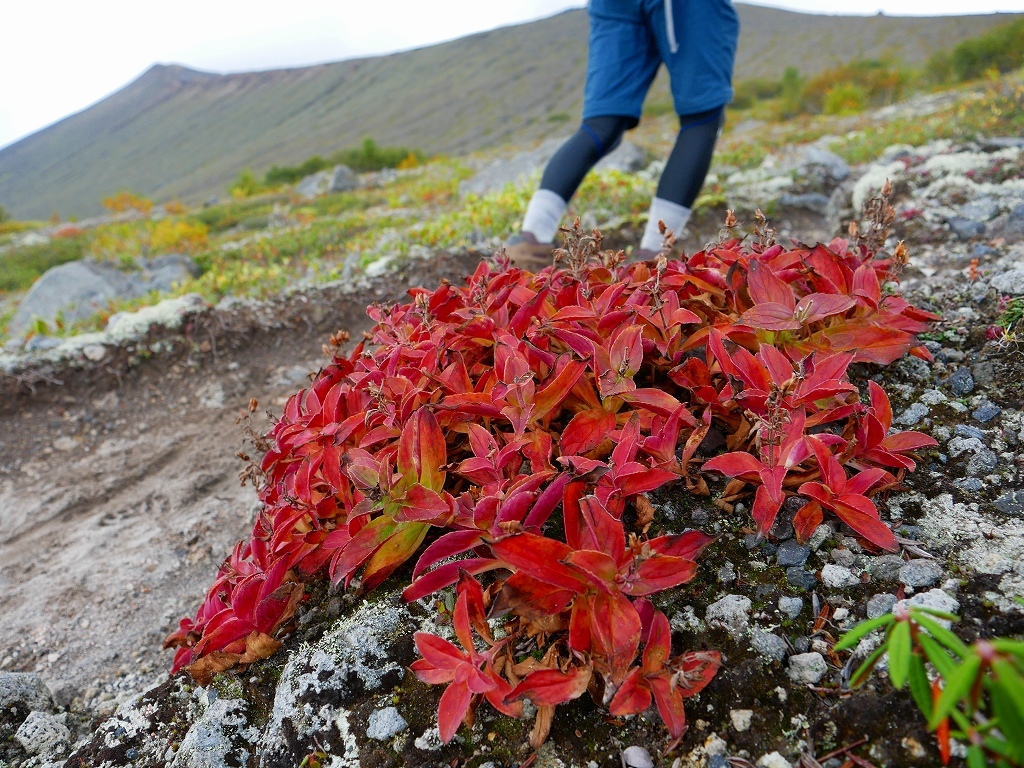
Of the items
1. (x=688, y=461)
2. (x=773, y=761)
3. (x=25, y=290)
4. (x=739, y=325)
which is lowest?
(x=773, y=761)

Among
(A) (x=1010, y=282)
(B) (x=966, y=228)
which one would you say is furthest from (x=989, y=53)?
(A) (x=1010, y=282)

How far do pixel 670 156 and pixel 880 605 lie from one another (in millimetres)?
3140

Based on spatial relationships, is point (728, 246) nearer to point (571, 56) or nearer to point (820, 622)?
point (820, 622)

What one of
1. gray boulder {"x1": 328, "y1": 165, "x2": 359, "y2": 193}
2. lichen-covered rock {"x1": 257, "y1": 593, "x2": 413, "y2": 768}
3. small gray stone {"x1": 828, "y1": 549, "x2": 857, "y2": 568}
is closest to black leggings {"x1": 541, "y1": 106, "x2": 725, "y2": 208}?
small gray stone {"x1": 828, "y1": 549, "x2": 857, "y2": 568}

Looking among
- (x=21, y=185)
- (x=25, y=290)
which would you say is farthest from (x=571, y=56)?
(x=25, y=290)

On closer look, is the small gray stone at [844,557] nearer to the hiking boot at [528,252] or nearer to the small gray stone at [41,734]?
the small gray stone at [41,734]

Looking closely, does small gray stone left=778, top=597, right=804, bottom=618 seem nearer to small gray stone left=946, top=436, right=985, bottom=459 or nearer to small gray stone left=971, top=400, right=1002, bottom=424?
small gray stone left=946, top=436, right=985, bottom=459

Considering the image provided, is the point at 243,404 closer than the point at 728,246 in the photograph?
No

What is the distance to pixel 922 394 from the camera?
207 cm

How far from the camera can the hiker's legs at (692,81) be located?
382 centimetres

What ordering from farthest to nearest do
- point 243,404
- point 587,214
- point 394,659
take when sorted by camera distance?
point 587,214
point 243,404
point 394,659

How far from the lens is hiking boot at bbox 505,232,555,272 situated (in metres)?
4.07

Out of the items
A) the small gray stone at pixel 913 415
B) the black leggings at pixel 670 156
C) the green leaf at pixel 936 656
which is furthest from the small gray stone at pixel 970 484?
the black leggings at pixel 670 156

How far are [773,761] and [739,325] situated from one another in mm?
1209
